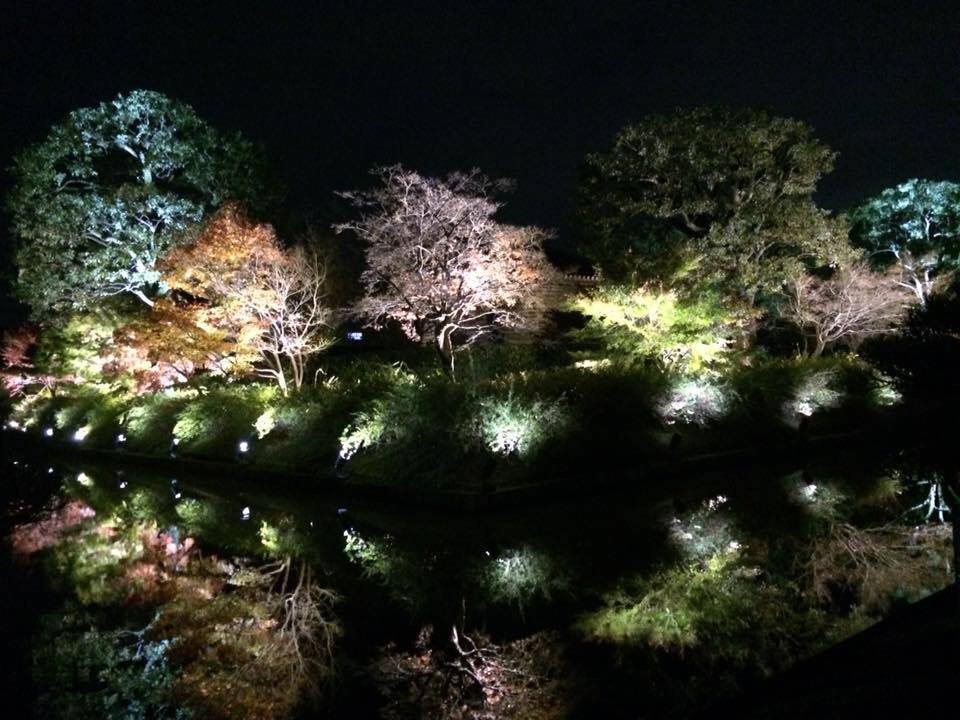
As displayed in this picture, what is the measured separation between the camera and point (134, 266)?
2994 centimetres

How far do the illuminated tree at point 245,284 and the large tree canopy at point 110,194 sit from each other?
6760mm

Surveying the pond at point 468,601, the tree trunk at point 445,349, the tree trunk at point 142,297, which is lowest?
the pond at point 468,601

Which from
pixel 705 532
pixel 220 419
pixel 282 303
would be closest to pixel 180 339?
pixel 220 419

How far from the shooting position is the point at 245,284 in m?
21.9

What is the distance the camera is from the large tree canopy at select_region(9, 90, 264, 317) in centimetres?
2891

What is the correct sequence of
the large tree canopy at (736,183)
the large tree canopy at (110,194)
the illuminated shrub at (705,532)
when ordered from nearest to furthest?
the illuminated shrub at (705,532) < the large tree canopy at (736,183) < the large tree canopy at (110,194)

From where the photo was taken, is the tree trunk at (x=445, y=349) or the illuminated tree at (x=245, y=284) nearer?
the illuminated tree at (x=245, y=284)

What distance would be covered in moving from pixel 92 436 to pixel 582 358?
20.5 metres

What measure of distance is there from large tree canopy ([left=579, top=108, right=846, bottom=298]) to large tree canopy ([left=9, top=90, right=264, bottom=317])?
15.6 m

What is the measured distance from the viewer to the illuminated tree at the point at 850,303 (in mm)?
25578

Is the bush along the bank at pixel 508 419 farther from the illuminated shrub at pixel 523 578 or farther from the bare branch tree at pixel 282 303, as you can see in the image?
the illuminated shrub at pixel 523 578

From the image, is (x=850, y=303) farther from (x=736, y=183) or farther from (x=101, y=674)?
(x=101, y=674)

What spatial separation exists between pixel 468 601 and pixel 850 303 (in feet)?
70.2

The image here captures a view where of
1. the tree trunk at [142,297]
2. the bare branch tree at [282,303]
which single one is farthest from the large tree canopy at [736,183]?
the tree trunk at [142,297]
